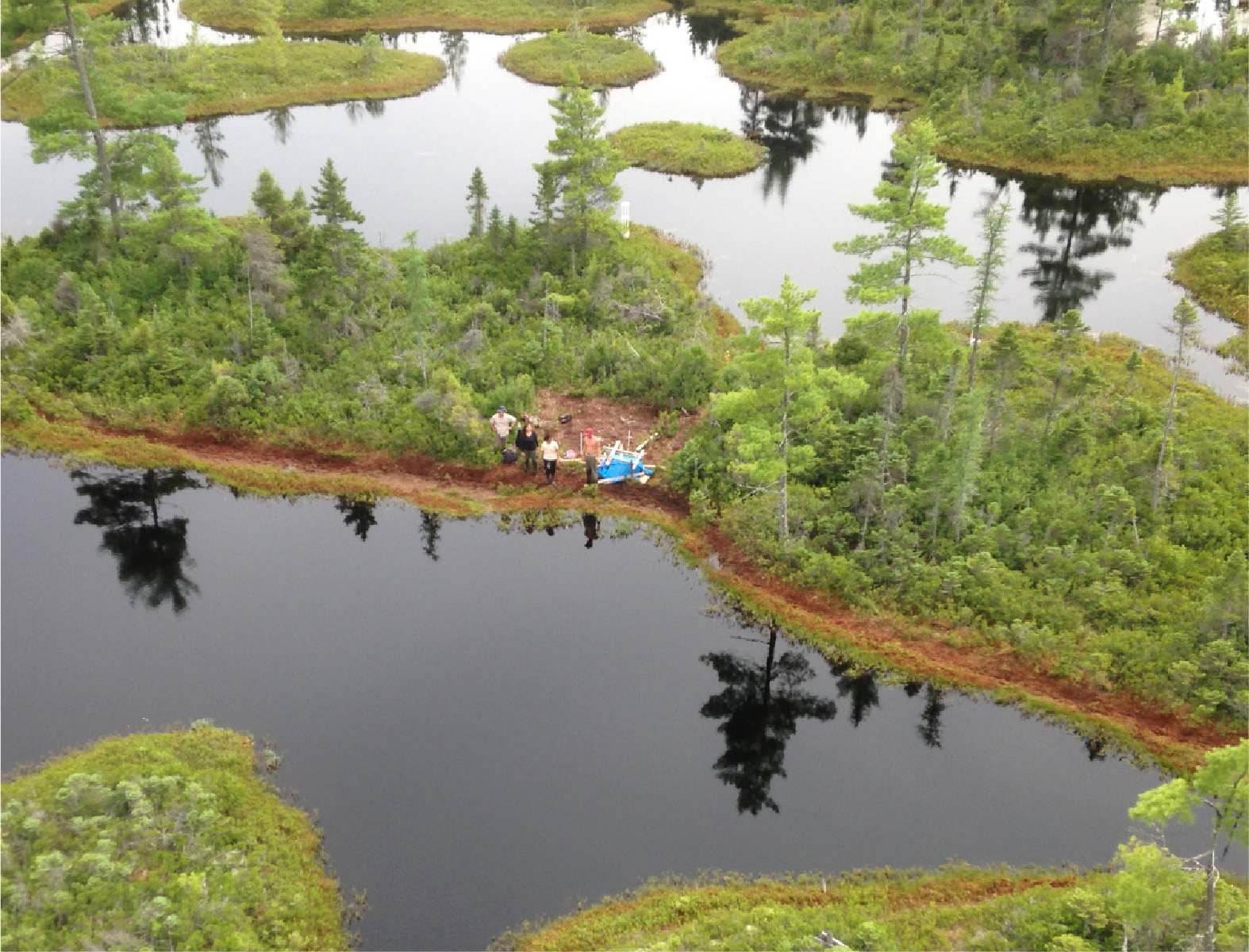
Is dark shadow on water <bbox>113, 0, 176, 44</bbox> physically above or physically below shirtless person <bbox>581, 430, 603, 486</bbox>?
above

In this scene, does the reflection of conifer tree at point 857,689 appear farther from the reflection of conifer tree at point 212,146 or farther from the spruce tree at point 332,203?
the reflection of conifer tree at point 212,146

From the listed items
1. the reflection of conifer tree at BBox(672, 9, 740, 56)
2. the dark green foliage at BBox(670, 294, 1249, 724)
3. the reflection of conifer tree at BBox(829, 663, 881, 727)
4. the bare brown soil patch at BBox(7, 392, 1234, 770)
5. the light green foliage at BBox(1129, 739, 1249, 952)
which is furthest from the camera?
the reflection of conifer tree at BBox(672, 9, 740, 56)

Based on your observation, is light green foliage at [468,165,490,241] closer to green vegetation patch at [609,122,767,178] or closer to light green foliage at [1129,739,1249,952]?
green vegetation patch at [609,122,767,178]

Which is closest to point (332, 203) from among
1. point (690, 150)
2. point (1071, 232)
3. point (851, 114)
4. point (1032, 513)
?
point (690, 150)

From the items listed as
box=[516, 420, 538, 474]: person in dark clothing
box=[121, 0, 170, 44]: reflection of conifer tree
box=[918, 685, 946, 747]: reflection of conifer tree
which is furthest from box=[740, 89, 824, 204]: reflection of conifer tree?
box=[121, 0, 170, 44]: reflection of conifer tree

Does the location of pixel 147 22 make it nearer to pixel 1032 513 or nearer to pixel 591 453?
pixel 591 453

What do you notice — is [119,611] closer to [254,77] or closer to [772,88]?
[254,77]

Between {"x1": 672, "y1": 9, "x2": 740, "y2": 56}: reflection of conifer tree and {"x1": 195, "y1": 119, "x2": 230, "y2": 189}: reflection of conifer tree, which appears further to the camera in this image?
{"x1": 672, "y1": 9, "x2": 740, "y2": 56}: reflection of conifer tree

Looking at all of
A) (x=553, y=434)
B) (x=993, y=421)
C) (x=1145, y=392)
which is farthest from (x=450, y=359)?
(x=1145, y=392)
